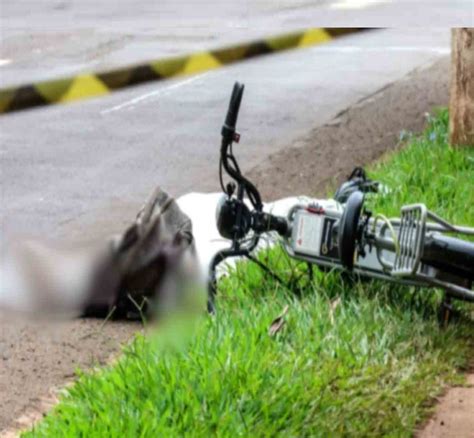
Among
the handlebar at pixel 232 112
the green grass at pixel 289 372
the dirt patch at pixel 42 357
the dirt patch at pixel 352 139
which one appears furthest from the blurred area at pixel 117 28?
the green grass at pixel 289 372

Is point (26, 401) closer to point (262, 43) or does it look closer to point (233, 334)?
point (233, 334)

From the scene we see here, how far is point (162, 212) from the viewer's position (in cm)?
629

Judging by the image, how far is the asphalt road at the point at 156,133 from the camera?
9.15 m

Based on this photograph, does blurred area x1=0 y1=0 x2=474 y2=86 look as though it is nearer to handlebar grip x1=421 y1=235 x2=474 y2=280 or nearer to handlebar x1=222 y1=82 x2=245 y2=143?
handlebar x1=222 y1=82 x2=245 y2=143

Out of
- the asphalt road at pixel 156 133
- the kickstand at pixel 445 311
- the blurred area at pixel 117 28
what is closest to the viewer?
the kickstand at pixel 445 311

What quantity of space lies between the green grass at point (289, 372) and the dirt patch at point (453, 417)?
53 mm

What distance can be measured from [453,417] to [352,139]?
690cm

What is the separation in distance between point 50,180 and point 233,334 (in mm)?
5272

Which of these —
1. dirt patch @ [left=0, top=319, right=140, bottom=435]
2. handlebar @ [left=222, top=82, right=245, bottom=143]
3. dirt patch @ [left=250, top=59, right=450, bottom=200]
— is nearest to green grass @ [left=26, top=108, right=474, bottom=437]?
dirt patch @ [left=0, top=319, right=140, bottom=435]

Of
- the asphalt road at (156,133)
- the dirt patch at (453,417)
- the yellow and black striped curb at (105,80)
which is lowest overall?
the asphalt road at (156,133)

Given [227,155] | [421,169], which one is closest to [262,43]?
[227,155]

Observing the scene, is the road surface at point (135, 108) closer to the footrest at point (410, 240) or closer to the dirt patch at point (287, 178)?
the dirt patch at point (287, 178)

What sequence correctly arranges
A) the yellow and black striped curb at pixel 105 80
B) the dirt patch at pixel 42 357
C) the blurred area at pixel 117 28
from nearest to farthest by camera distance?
1. the yellow and black striped curb at pixel 105 80
2. the dirt patch at pixel 42 357
3. the blurred area at pixel 117 28

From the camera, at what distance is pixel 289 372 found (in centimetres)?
445
